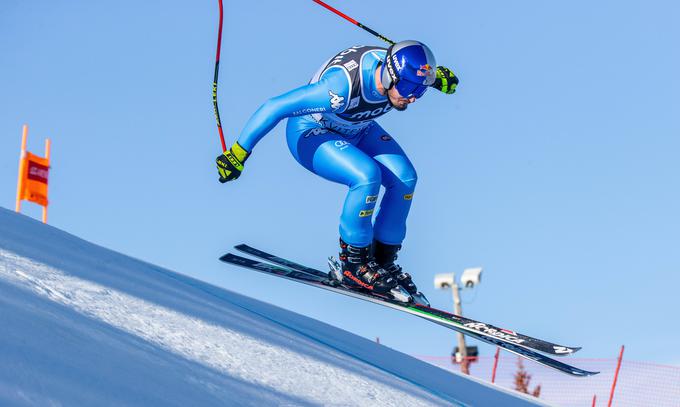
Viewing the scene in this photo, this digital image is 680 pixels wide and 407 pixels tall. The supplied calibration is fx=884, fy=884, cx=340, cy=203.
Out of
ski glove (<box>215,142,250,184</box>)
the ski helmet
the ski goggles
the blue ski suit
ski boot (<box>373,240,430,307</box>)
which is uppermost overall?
the ski helmet

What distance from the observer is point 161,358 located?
2773 mm

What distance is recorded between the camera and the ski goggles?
5.54m

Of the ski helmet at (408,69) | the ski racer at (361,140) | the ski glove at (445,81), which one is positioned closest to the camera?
the ski helmet at (408,69)

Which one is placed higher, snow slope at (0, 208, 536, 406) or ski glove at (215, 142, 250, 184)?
ski glove at (215, 142, 250, 184)

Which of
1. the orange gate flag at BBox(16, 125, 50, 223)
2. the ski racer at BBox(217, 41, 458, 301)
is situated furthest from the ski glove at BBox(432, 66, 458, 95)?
the orange gate flag at BBox(16, 125, 50, 223)

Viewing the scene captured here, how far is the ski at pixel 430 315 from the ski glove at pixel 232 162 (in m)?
1.36

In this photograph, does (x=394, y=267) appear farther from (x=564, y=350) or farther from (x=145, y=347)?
(x=145, y=347)

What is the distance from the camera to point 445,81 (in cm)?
589

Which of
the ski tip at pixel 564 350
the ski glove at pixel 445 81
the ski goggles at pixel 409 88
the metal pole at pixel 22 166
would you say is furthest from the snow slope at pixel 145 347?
the metal pole at pixel 22 166

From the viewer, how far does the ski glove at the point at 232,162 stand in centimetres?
572

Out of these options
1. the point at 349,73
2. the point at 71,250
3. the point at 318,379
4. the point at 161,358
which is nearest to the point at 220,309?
the point at 71,250

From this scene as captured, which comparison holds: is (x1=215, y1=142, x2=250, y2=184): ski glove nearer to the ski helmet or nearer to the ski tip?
the ski helmet

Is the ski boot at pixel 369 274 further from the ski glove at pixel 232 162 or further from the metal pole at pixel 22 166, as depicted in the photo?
the metal pole at pixel 22 166

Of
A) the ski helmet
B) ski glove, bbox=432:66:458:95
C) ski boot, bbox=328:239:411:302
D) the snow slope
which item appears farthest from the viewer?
ski boot, bbox=328:239:411:302
